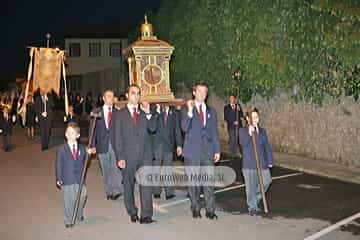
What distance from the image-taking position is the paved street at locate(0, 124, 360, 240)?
668 centimetres

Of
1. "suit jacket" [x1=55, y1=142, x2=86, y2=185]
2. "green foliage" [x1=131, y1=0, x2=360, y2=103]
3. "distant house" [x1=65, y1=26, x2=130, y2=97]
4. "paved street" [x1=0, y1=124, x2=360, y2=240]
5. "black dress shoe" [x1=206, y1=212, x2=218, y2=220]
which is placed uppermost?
"distant house" [x1=65, y1=26, x2=130, y2=97]

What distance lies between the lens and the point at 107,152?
8.89 meters

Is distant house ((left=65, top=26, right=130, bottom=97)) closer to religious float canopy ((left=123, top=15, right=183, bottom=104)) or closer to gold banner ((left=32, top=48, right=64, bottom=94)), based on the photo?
gold banner ((left=32, top=48, right=64, bottom=94))

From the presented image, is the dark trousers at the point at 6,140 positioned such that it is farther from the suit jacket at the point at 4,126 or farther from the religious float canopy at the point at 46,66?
the religious float canopy at the point at 46,66

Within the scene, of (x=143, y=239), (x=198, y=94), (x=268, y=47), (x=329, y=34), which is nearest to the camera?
(x=143, y=239)

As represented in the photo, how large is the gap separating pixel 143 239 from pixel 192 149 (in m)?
1.60

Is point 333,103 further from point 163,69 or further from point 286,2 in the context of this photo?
point 163,69

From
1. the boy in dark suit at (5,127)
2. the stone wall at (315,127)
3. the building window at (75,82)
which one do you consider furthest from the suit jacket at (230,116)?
the building window at (75,82)

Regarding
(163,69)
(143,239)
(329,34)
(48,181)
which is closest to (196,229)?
(143,239)

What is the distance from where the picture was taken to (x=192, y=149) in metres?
7.25

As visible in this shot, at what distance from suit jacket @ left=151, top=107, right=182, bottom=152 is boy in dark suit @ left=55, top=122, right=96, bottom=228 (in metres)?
1.52

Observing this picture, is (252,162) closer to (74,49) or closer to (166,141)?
(166,141)

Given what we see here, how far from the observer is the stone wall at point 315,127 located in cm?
1203

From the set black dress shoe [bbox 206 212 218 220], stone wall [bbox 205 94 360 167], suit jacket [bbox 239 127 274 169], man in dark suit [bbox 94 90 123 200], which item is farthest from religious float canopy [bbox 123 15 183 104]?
stone wall [bbox 205 94 360 167]
